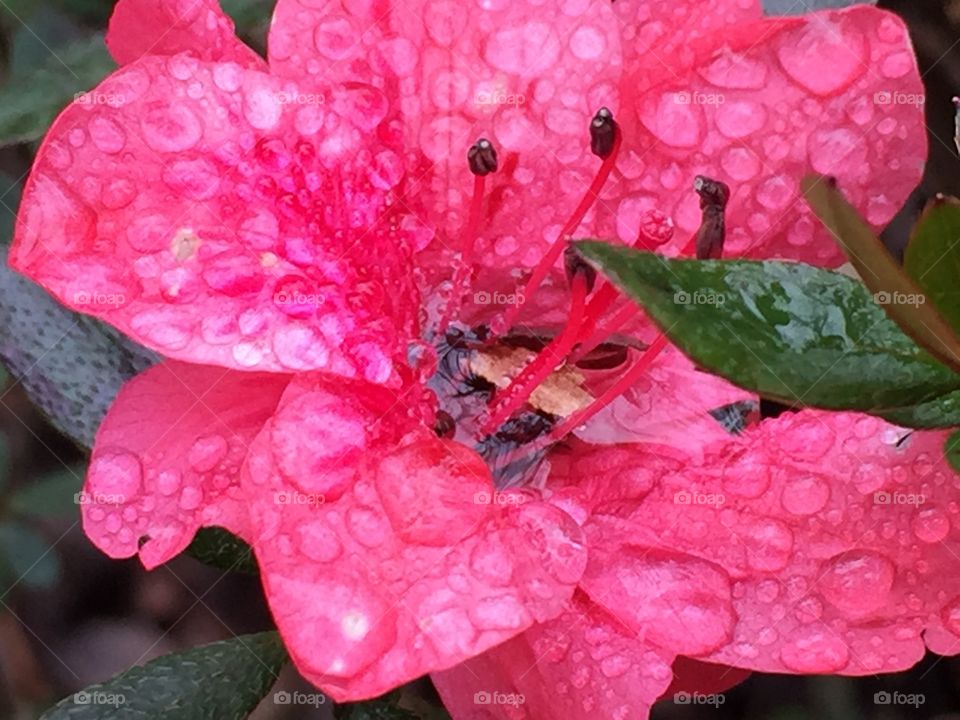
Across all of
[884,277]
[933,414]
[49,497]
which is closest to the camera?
[884,277]

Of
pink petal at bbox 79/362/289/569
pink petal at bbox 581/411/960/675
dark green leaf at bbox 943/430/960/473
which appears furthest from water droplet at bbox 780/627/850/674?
pink petal at bbox 79/362/289/569

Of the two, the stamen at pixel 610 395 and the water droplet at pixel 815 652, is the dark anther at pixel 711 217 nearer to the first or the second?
the stamen at pixel 610 395

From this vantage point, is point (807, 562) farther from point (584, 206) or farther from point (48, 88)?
point (48, 88)

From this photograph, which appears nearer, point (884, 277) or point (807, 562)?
point (884, 277)

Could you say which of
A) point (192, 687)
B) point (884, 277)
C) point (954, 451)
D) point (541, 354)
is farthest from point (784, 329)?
point (192, 687)

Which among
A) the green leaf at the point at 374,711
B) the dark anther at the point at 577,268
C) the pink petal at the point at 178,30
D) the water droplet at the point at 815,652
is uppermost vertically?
the pink petal at the point at 178,30

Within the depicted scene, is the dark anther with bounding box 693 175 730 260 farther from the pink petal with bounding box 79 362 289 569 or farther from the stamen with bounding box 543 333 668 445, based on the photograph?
the pink petal with bounding box 79 362 289 569

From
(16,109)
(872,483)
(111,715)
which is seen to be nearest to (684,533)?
(872,483)

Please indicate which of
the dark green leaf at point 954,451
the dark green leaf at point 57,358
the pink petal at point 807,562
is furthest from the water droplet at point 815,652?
the dark green leaf at point 57,358
